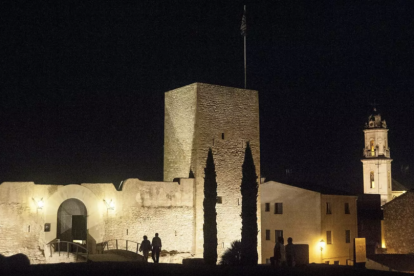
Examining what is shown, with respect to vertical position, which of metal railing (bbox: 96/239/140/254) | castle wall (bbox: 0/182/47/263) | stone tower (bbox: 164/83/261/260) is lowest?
metal railing (bbox: 96/239/140/254)

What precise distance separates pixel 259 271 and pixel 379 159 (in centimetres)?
5880

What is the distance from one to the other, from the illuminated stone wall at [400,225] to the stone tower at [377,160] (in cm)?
2883

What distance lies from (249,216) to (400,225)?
2234 centimetres

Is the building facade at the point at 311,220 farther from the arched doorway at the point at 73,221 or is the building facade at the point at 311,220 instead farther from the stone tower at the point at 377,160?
the stone tower at the point at 377,160

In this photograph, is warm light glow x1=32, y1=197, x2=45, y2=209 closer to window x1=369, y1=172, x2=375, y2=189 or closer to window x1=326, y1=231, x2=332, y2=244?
window x1=326, y1=231, x2=332, y2=244

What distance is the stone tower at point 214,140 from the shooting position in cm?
2716

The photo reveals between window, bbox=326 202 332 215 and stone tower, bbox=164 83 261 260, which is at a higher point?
stone tower, bbox=164 83 261 260

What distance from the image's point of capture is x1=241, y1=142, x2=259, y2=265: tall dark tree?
945 inches

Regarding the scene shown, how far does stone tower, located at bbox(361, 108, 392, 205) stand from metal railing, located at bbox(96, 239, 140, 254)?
5291 centimetres

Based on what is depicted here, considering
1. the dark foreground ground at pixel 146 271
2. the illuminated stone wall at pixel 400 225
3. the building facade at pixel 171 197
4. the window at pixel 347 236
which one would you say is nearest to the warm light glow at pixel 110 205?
the building facade at pixel 171 197

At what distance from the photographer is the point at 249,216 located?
24.5m

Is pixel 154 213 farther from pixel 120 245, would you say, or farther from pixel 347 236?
pixel 347 236

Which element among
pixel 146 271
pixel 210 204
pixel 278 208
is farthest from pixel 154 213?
pixel 278 208

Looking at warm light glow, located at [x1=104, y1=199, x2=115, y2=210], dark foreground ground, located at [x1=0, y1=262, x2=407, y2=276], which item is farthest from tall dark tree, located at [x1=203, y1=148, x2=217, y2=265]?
dark foreground ground, located at [x1=0, y1=262, x2=407, y2=276]
